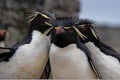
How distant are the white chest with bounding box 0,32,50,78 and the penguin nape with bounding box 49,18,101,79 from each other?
0.39 metres

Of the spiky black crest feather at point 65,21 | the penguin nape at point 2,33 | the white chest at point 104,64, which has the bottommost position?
the penguin nape at point 2,33

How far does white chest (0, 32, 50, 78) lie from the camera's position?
486 cm

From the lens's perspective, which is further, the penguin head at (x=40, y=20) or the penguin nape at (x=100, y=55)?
the penguin head at (x=40, y=20)

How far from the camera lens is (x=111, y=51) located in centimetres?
502

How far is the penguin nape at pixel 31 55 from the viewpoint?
16.0 feet

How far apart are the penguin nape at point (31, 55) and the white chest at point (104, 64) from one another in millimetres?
367

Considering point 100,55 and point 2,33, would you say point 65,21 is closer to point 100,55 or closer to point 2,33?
point 100,55

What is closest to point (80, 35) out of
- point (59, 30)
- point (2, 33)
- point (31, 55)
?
point (59, 30)

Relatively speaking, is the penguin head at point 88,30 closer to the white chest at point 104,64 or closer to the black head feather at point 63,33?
the white chest at point 104,64

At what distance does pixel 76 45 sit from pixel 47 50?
1.54 feet

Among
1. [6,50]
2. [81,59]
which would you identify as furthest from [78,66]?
[6,50]

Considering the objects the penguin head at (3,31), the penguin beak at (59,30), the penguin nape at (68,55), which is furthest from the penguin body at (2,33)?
the penguin beak at (59,30)

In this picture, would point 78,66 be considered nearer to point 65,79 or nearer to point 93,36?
point 65,79

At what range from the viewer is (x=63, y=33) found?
429 cm
